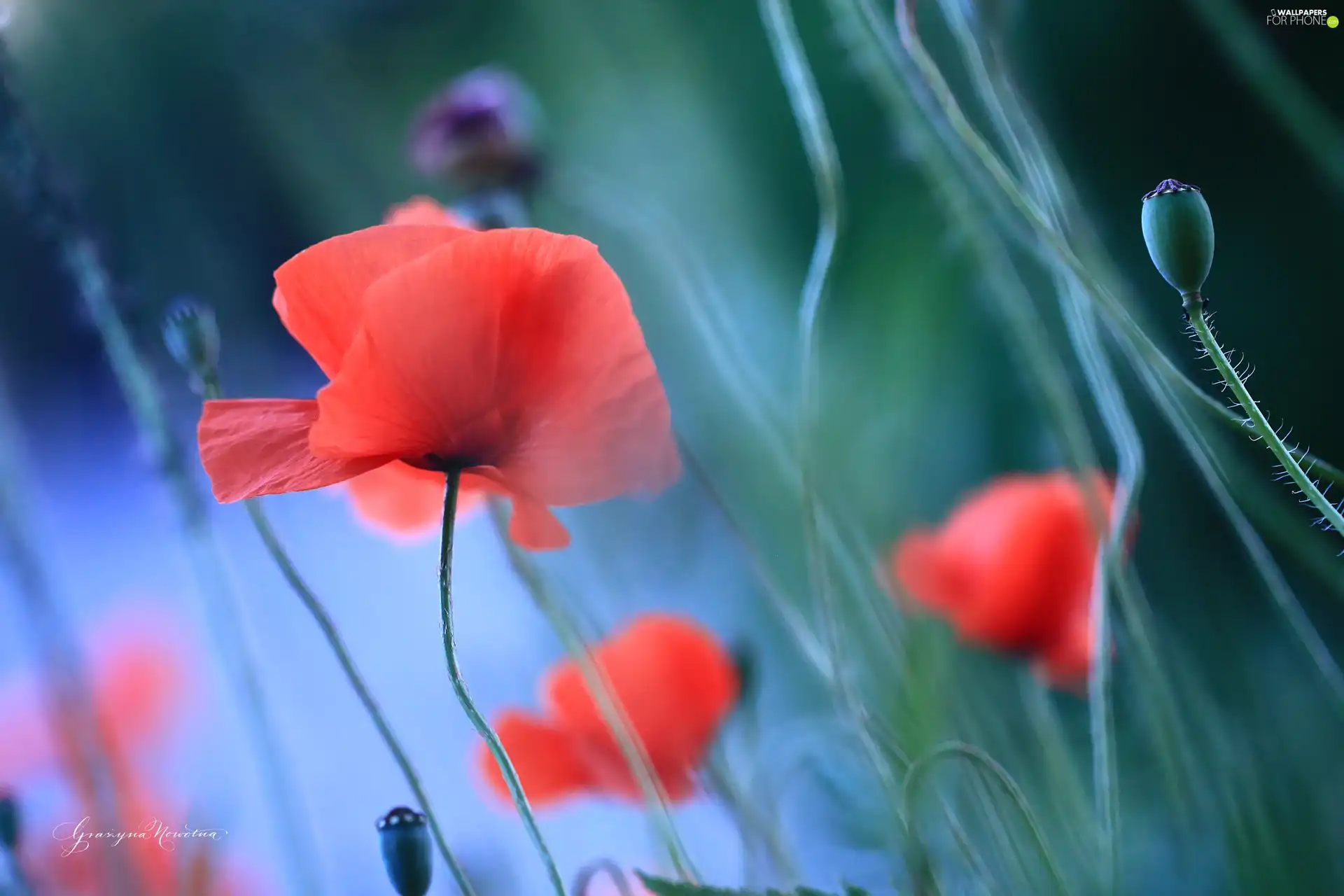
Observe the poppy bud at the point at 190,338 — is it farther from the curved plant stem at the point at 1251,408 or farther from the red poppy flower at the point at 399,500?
the curved plant stem at the point at 1251,408

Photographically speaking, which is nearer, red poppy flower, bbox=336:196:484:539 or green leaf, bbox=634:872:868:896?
green leaf, bbox=634:872:868:896

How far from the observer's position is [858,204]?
713 mm

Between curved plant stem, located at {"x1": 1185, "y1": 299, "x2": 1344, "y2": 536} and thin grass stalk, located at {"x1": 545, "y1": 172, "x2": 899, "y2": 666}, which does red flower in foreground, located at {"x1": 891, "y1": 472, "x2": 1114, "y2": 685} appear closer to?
thin grass stalk, located at {"x1": 545, "y1": 172, "x2": 899, "y2": 666}

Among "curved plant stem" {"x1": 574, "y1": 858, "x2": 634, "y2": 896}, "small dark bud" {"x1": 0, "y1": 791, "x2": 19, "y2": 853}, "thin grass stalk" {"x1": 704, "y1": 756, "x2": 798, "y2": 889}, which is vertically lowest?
"thin grass stalk" {"x1": 704, "y1": 756, "x2": 798, "y2": 889}

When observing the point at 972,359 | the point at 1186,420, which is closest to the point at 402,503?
the point at 1186,420

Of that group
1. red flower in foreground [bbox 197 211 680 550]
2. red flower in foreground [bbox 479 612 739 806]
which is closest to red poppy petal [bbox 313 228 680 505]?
red flower in foreground [bbox 197 211 680 550]

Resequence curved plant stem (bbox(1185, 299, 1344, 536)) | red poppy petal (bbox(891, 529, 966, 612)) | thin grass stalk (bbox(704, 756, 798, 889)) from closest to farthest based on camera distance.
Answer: curved plant stem (bbox(1185, 299, 1344, 536)), thin grass stalk (bbox(704, 756, 798, 889)), red poppy petal (bbox(891, 529, 966, 612))

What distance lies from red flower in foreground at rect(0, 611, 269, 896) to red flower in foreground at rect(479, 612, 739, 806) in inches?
4.1

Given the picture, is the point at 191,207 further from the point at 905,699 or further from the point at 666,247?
the point at 905,699

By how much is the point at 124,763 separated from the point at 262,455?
24 cm

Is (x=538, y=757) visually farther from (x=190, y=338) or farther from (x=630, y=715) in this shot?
(x=190, y=338)

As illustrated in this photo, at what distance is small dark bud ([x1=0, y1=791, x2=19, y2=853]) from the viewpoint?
27cm

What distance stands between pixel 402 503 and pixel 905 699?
0.18 metres

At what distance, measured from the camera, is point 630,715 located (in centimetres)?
38
